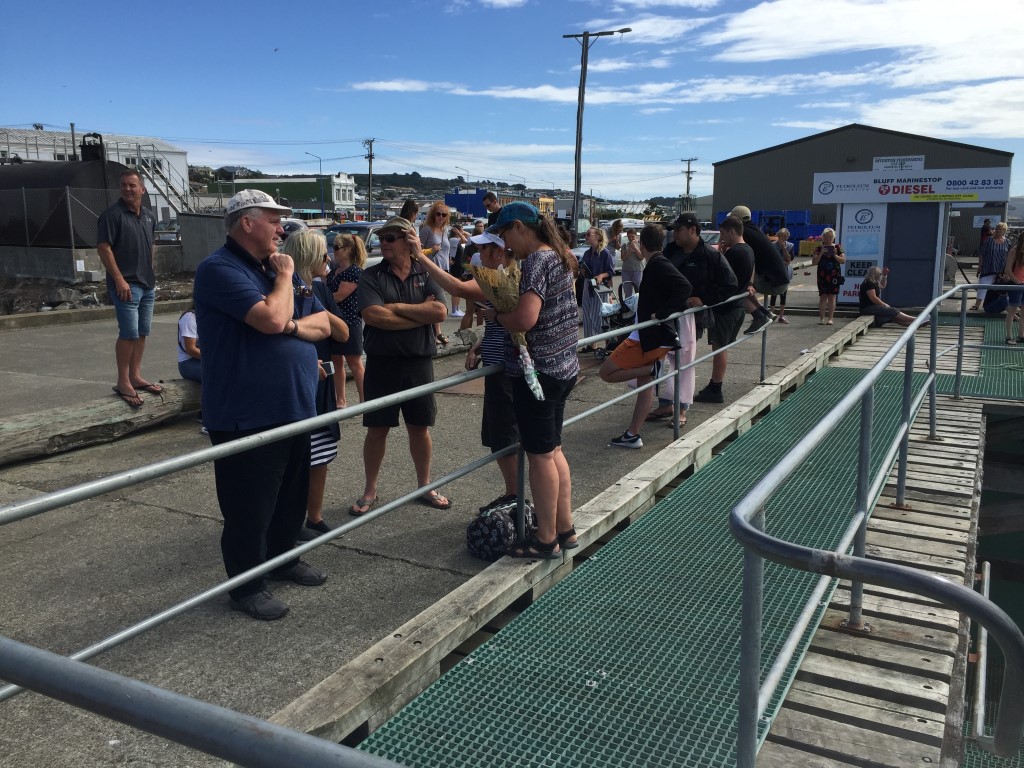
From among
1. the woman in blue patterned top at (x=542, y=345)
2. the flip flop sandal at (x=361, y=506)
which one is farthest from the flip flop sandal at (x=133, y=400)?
the woman in blue patterned top at (x=542, y=345)

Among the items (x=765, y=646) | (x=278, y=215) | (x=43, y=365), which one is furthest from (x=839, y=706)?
(x=43, y=365)

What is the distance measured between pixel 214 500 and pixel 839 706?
3.84 m

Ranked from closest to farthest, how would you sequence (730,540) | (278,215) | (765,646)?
(765,646) → (278,215) → (730,540)

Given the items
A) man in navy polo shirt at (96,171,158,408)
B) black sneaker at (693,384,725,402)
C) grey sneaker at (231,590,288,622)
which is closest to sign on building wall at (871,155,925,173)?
black sneaker at (693,384,725,402)

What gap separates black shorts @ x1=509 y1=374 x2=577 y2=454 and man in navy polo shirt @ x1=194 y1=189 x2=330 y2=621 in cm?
95

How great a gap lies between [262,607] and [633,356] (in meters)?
3.81

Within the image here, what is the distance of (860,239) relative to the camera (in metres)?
15.0

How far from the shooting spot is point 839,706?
3.13 m

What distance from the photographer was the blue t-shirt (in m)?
3.40

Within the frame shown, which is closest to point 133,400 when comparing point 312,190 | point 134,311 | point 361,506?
point 134,311

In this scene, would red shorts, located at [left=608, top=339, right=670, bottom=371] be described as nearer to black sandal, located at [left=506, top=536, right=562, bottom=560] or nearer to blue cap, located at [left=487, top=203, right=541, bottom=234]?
black sandal, located at [left=506, top=536, right=562, bottom=560]

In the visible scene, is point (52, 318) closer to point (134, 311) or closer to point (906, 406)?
point (134, 311)

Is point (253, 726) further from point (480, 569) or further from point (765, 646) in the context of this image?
point (480, 569)

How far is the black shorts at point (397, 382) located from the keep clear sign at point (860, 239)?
1229 cm
